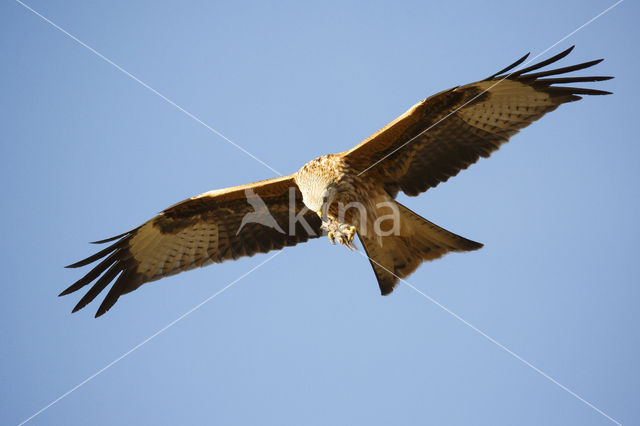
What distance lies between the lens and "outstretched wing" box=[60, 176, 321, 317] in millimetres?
7129

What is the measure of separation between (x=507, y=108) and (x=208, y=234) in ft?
11.9

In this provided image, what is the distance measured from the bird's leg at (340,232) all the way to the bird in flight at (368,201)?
10 mm

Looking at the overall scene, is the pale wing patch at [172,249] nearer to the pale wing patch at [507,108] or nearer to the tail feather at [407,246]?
the tail feather at [407,246]

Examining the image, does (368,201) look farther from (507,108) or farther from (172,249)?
(172,249)

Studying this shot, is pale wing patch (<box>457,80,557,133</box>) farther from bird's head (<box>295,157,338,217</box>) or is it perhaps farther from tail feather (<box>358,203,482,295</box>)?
bird's head (<box>295,157,338,217</box>)

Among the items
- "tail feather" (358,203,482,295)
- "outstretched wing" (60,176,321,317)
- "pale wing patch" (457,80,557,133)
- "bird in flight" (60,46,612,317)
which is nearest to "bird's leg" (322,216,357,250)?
"bird in flight" (60,46,612,317)

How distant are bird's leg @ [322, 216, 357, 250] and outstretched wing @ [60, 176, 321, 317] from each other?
1050mm

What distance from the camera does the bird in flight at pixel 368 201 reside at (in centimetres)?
621

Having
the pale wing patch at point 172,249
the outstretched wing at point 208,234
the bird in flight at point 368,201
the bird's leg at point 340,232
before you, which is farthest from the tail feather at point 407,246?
the pale wing patch at point 172,249

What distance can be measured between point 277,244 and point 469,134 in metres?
2.54

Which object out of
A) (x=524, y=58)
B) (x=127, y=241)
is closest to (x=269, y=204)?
(x=127, y=241)

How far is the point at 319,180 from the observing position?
631 cm

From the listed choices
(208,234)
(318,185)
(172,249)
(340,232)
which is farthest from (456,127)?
(172,249)

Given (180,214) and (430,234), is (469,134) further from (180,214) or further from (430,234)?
(180,214)
